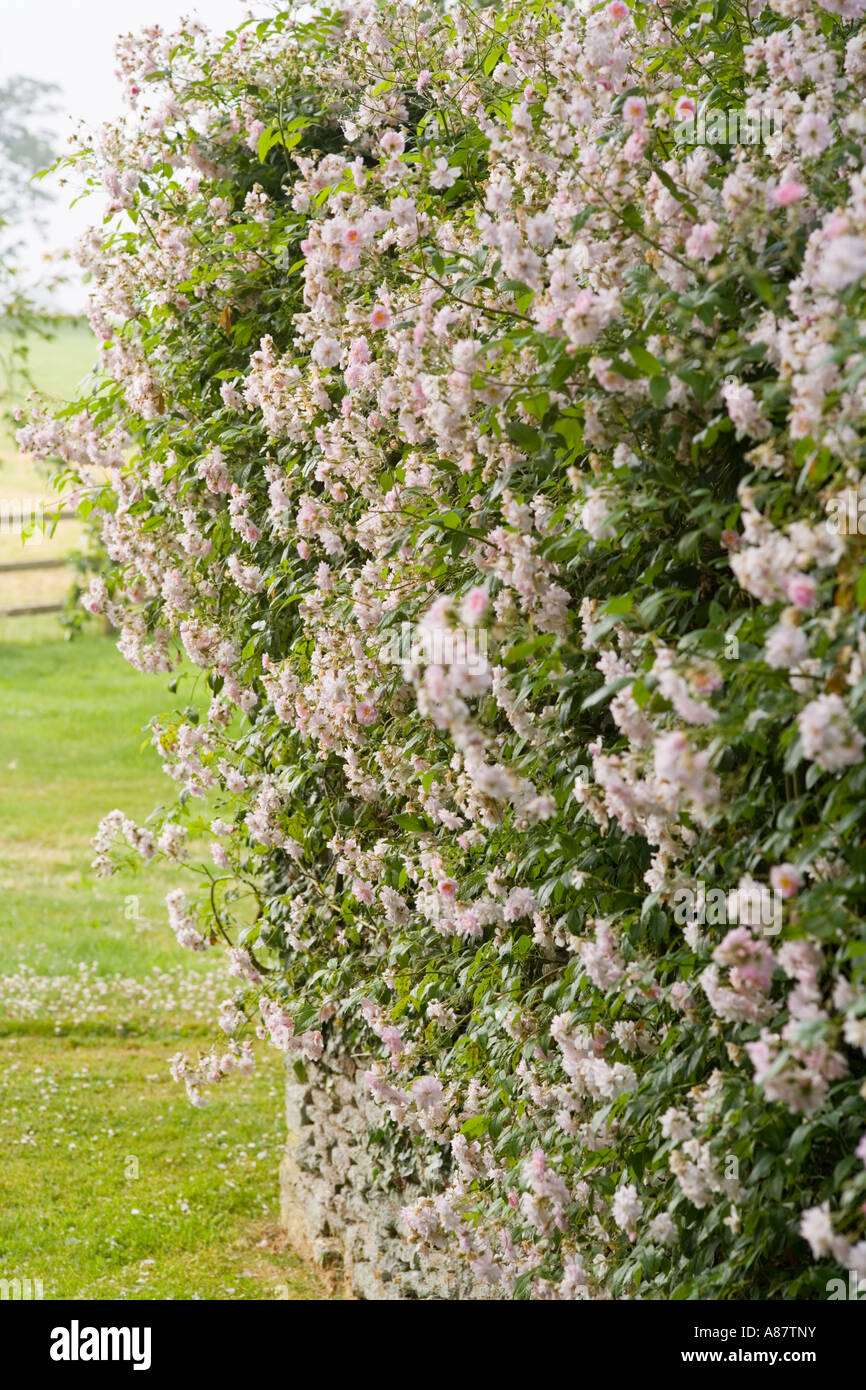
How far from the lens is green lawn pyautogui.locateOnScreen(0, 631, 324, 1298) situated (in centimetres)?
380

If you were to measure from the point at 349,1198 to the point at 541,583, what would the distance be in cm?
220

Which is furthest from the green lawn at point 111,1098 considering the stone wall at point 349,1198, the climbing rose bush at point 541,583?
the climbing rose bush at point 541,583

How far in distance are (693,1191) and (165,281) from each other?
249 cm

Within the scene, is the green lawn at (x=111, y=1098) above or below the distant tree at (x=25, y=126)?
below

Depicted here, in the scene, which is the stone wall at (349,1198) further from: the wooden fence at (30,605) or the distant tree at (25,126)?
the distant tree at (25,126)

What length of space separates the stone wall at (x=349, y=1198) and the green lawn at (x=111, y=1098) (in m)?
0.13

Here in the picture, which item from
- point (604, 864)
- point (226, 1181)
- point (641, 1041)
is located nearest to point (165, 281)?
point (604, 864)

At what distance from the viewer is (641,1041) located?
1972mm

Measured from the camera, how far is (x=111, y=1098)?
5023mm

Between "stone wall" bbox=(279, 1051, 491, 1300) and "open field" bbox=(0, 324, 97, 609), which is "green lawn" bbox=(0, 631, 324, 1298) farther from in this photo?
"open field" bbox=(0, 324, 97, 609)

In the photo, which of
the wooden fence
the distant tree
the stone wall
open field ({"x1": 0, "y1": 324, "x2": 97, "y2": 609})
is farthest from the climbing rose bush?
the distant tree

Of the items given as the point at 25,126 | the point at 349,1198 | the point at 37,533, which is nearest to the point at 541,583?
the point at 349,1198

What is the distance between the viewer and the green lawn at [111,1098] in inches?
150
